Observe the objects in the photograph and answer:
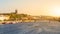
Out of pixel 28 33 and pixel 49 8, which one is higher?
pixel 49 8

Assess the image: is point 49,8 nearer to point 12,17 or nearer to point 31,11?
point 31,11

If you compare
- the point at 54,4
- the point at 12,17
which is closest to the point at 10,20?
the point at 12,17

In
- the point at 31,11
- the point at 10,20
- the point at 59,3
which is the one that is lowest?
the point at 10,20

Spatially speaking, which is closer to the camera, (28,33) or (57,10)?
(28,33)

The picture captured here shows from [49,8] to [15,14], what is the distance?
0.56m

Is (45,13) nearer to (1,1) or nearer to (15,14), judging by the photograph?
(15,14)

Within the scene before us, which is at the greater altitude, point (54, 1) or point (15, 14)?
point (54, 1)

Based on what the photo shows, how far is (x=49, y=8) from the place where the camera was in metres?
2.19

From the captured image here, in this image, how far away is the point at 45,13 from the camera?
216 centimetres

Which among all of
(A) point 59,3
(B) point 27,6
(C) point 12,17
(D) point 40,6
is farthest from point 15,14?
(A) point 59,3

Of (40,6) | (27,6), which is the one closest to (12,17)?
(27,6)

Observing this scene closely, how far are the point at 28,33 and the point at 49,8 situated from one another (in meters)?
0.93

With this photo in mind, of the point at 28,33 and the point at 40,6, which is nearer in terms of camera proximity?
the point at 28,33

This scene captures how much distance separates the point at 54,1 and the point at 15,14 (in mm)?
660
